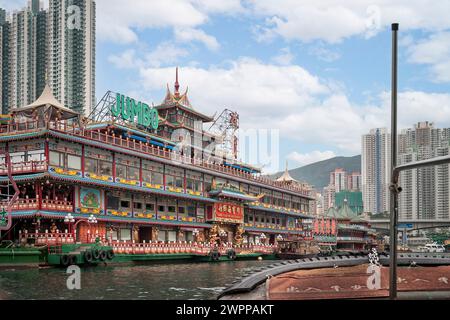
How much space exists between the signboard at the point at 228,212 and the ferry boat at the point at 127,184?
0.10 m

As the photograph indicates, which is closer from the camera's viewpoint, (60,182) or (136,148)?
(60,182)

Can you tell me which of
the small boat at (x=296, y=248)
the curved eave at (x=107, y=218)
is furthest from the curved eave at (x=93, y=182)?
the small boat at (x=296, y=248)

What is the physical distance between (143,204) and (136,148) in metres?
4.60

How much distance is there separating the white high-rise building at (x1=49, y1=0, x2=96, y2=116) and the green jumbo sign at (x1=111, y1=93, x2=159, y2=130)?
48.7 meters

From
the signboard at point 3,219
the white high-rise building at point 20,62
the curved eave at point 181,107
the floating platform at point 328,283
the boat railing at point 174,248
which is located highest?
the white high-rise building at point 20,62

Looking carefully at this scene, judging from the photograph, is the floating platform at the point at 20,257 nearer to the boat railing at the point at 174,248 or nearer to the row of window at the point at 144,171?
the boat railing at the point at 174,248

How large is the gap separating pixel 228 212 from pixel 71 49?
52106 millimetres

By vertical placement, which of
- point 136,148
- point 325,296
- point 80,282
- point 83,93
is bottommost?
point 80,282

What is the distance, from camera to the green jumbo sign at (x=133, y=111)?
143ft

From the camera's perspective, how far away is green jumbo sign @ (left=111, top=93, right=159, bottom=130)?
1720 inches
